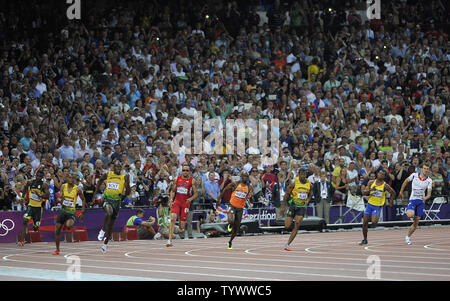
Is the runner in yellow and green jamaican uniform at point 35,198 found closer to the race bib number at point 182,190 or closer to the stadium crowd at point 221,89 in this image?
the stadium crowd at point 221,89

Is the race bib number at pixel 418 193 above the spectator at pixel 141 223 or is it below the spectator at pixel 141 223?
above

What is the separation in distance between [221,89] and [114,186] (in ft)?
36.1

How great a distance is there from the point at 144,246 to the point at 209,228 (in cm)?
432

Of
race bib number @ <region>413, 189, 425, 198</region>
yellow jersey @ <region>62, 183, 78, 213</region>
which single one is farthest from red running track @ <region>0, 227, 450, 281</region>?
race bib number @ <region>413, 189, 425, 198</region>

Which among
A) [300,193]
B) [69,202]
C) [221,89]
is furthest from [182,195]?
[221,89]

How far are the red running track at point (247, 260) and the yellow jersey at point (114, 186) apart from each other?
1357 mm

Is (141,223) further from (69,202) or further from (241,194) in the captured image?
(69,202)

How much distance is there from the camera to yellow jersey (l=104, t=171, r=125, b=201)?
19.7 metres

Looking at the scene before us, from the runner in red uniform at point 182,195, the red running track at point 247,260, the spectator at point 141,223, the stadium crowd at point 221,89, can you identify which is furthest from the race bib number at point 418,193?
the spectator at point 141,223

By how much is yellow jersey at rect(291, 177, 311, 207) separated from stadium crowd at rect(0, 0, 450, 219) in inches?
215

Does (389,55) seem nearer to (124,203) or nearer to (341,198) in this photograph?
(341,198)

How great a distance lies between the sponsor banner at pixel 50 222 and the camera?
22.8 metres

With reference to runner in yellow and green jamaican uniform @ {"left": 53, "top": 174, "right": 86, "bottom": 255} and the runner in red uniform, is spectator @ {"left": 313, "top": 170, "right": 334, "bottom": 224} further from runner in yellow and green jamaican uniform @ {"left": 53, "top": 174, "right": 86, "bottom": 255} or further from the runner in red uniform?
runner in yellow and green jamaican uniform @ {"left": 53, "top": 174, "right": 86, "bottom": 255}
